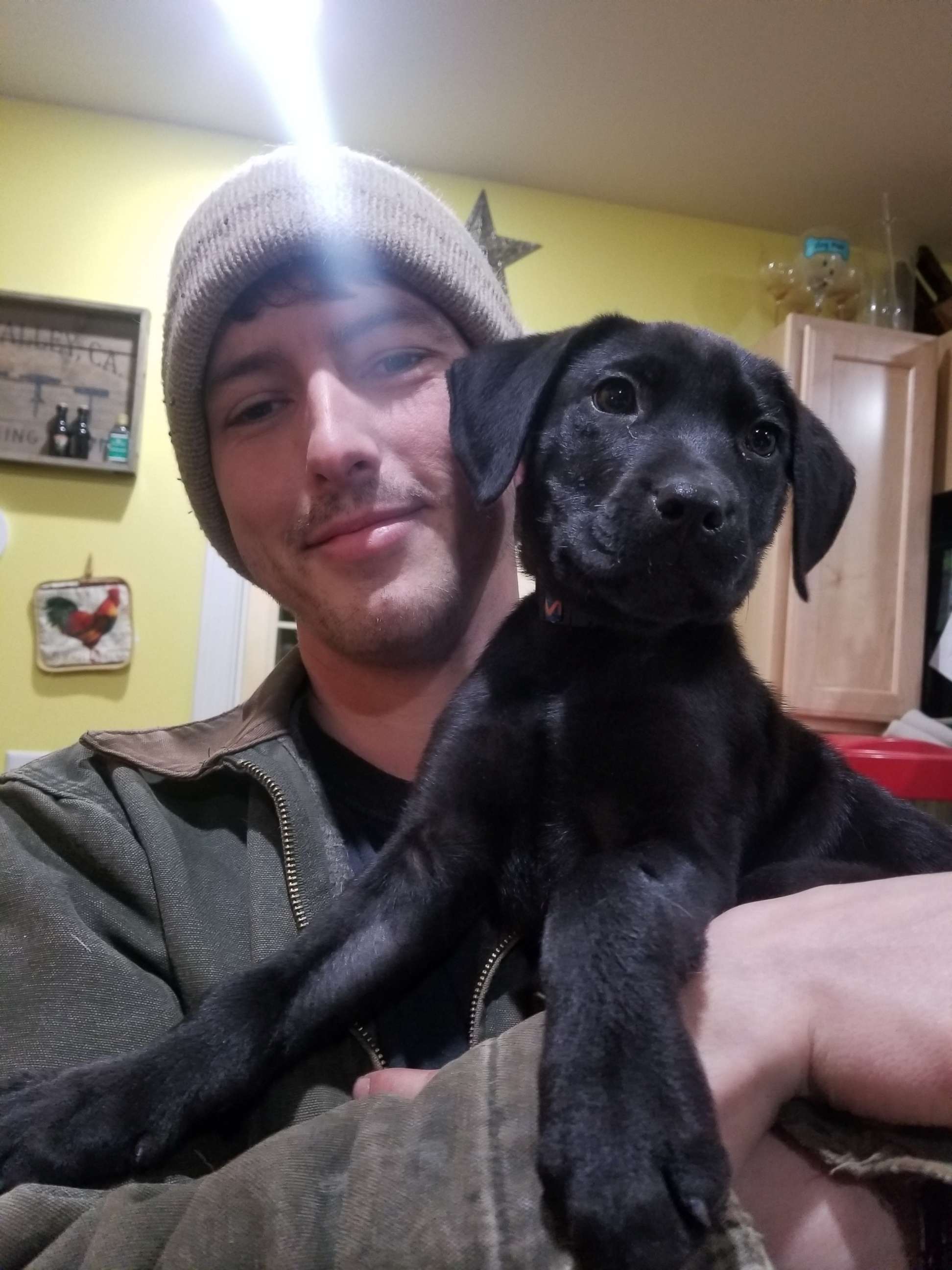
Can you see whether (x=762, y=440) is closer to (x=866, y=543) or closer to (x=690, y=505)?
(x=690, y=505)

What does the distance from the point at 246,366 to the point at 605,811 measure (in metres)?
0.80

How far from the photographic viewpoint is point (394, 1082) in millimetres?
855

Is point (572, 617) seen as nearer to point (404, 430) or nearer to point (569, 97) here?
point (404, 430)

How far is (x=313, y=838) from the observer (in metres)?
1.16

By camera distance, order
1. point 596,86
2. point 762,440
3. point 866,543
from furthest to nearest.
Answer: point 866,543 → point 596,86 → point 762,440

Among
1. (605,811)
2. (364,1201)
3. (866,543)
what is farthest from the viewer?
(866,543)

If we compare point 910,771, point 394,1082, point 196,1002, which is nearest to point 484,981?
point 394,1082

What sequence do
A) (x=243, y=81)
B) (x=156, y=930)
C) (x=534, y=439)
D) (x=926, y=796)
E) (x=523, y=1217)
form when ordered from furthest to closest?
1. (x=243, y=81)
2. (x=926, y=796)
3. (x=534, y=439)
4. (x=156, y=930)
5. (x=523, y=1217)

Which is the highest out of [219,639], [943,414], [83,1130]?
[943,414]

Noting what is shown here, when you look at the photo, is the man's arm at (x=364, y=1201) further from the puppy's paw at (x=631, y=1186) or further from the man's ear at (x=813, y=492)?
the man's ear at (x=813, y=492)

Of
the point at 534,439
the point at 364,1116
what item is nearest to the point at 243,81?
the point at 534,439

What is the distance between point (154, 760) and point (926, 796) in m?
1.89

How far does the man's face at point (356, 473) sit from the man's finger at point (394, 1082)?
548mm

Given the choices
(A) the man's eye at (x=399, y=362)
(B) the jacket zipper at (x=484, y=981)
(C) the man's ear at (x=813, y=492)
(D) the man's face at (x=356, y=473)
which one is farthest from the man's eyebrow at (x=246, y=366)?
(B) the jacket zipper at (x=484, y=981)
